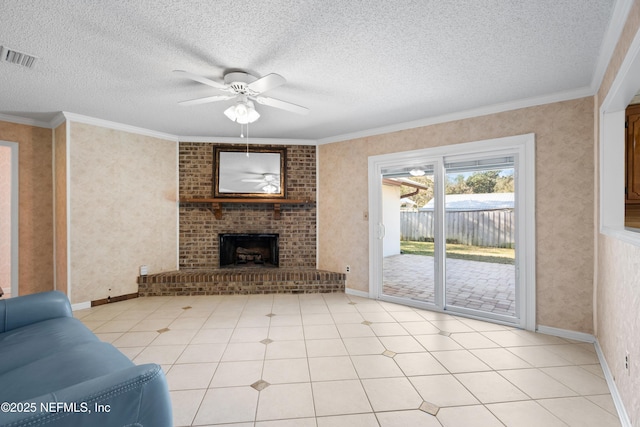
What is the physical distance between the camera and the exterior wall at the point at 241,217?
479 centimetres

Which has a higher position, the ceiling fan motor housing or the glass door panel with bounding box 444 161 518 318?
the ceiling fan motor housing

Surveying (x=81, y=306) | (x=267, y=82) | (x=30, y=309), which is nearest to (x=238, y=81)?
(x=267, y=82)

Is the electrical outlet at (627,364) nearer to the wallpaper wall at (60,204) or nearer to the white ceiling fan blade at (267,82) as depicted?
the white ceiling fan blade at (267,82)

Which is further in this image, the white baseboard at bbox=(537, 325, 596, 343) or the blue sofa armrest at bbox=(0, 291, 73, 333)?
the white baseboard at bbox=(537, 325, 596, 343)

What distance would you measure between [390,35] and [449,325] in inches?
119

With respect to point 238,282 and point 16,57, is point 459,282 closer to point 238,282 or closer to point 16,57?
point 238,282

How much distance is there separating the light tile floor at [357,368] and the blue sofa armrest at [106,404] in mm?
752

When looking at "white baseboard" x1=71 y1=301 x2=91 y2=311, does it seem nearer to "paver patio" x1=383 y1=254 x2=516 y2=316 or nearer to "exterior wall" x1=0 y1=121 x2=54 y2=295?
"exterior wall" x1=0 y1=121 x2=54 y2=295

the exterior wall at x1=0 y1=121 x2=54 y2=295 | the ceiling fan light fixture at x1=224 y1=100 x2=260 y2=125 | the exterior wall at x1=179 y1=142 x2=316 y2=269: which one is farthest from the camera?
the exterior wall at x1=179 y1=142 x2=316 y2=269

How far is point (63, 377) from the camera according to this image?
4.53ft

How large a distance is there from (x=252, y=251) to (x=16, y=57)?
3.60 meters

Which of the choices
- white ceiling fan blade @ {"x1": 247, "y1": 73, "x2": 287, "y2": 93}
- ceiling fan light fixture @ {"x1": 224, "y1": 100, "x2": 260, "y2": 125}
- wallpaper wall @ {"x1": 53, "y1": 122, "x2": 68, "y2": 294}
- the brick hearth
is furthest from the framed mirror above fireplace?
white ceiling fan blade @ {"x1": 247, "y1": 73, "x2": 287, "y2": 93}

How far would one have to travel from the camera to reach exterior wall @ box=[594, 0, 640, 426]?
1590mm

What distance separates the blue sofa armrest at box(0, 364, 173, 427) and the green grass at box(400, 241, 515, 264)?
11.3 feet
